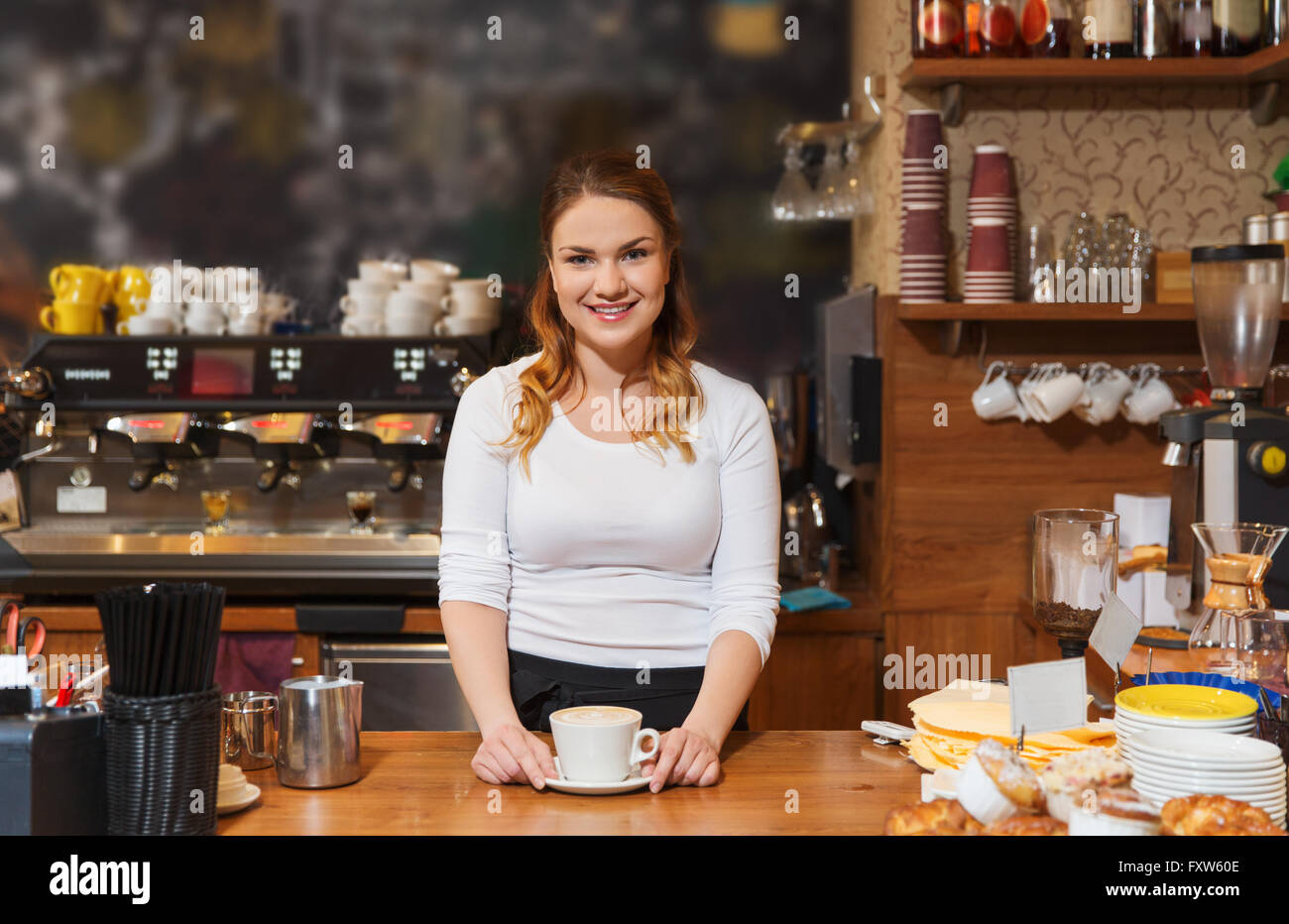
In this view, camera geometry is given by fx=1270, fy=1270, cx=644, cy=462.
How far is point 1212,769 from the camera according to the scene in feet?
3.84

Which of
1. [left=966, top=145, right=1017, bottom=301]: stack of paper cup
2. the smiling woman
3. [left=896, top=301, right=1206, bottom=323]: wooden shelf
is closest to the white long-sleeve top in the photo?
the smiling woman

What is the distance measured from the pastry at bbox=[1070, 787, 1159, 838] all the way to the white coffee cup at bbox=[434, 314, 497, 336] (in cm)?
264

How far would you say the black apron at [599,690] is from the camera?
180 centimetres

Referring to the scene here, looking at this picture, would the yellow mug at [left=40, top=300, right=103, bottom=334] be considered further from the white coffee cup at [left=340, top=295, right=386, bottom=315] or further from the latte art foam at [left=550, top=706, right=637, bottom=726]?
the latte art foam at [left=550, top=706, right=637, bottom=726]

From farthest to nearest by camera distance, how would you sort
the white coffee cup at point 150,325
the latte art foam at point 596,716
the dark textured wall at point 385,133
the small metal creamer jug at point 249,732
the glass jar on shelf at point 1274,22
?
the dark textured wall at point 385,133 → the white coffee cup at point 150,325 → the glass jar on shelf at point 1274,22 → the small metal creamer jug at point 249,732 → the latte art foam at point 596,716

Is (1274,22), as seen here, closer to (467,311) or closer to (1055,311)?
(1055,311)

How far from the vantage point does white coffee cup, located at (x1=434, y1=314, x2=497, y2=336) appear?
139 inches

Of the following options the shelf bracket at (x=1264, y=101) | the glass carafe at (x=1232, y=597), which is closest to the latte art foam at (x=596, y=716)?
the glass carafe at (x=1232, y=597)

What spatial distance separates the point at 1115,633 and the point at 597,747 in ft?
2.08

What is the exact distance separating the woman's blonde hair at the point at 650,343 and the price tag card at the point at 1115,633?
0.60 m

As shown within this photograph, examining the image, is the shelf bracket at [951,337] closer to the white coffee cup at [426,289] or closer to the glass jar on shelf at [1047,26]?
the glass jar on shelf at [1047,26]

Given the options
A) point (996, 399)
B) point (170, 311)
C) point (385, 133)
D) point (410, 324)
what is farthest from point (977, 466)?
point (170, 311)

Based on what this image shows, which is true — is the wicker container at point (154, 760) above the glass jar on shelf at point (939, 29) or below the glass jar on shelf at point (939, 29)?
below

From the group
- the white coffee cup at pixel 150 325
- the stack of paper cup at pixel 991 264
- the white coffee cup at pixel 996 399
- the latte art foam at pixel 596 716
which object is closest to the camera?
the latte art foam at pixel 596 716
